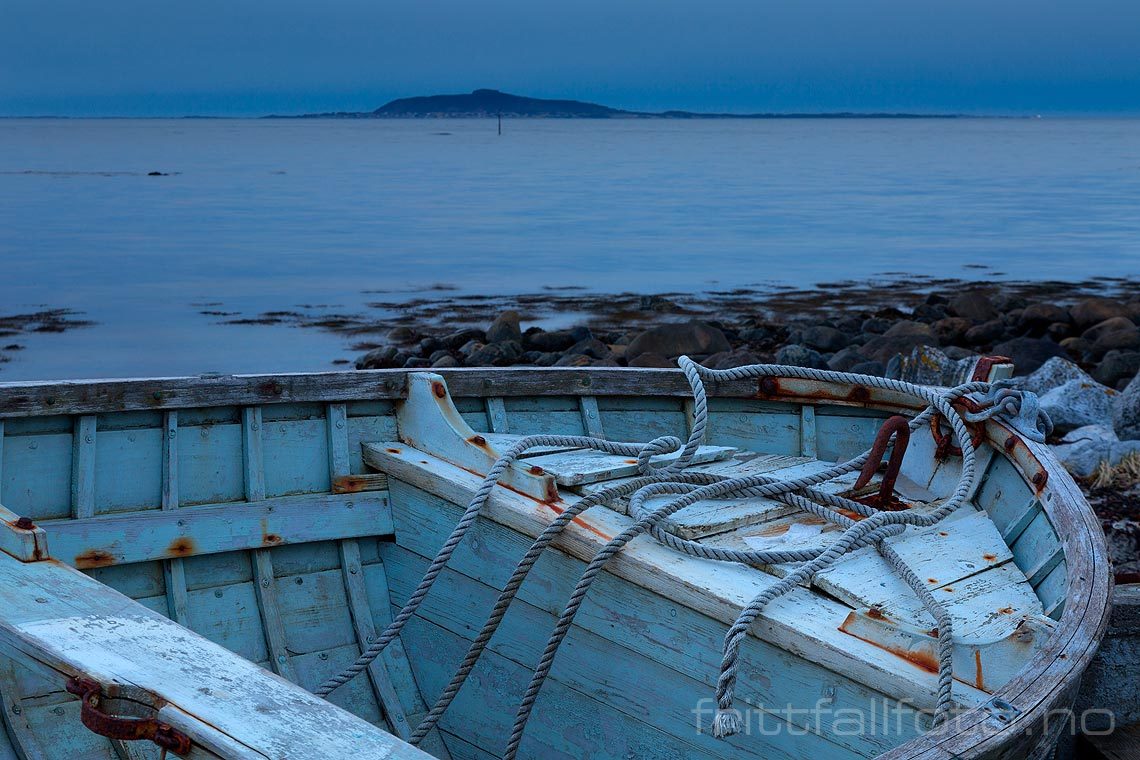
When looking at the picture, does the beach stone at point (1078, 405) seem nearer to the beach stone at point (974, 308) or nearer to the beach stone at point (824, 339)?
the beach stone at point (824, 339)

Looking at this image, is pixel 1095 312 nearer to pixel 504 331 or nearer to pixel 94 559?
pixel 504 331

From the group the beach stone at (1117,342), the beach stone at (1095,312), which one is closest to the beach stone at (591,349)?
the beach stone at (1117,342)

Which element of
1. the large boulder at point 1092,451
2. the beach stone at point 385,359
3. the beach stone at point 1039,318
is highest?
the large boulder at point 1092,451

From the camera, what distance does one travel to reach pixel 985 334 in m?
13.4

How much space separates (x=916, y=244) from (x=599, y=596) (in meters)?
24.0

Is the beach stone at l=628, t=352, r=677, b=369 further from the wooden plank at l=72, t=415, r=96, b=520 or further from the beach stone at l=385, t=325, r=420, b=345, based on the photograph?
the wooden plank at l=72, t=415, r=96, b=520

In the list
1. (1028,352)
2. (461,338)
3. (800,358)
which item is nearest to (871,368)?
(800,358)

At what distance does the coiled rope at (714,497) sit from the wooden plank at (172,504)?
51cm

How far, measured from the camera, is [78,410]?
3623 mm

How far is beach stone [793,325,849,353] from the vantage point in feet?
41.2

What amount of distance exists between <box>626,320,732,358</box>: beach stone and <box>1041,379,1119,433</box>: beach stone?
413 cm

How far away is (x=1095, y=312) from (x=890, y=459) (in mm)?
11424

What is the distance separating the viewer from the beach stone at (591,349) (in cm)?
1188

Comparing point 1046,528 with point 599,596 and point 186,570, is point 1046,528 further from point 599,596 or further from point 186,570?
point 186,570
